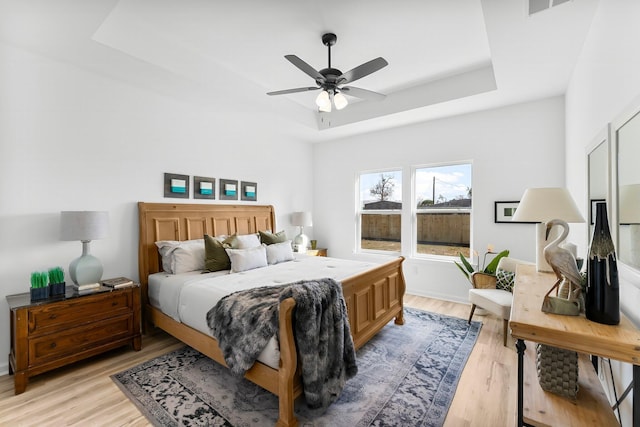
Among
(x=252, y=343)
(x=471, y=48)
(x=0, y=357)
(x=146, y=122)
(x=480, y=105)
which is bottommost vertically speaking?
(x=0, y=357)

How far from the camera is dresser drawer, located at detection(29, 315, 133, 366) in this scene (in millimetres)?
2213

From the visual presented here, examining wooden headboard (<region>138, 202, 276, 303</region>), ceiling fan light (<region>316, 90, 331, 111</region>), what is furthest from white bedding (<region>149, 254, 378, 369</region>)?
ceiling fan light (<region>316, 90, 331, 111</region>)

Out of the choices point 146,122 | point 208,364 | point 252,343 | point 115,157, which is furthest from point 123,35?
point 208,364

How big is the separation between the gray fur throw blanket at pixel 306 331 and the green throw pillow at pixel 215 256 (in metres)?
1.02

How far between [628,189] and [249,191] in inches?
156

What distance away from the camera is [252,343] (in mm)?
1850

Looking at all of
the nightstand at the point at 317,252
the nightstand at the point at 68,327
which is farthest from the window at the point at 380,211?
the nightstand at the point at 68,327

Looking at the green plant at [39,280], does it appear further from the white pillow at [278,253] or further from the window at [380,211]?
the window at [380,211]

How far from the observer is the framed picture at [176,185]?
3.44 meters

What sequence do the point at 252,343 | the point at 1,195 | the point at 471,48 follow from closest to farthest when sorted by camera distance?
the point at 252,343, the point at 1,195, the point at 471,48

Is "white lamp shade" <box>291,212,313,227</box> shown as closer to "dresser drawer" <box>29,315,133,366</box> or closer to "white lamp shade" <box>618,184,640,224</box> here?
"dresser drawer" <box>29,315,133,366</box>

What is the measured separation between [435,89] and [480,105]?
25.1 inches

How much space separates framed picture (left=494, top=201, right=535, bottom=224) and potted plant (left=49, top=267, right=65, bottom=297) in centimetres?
480

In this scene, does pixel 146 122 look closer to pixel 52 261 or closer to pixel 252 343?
pixel 52 261
